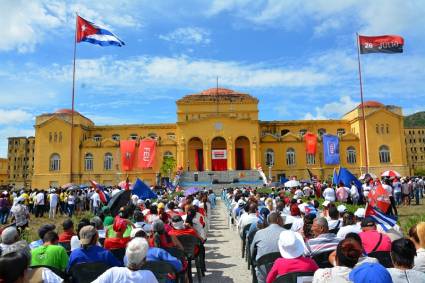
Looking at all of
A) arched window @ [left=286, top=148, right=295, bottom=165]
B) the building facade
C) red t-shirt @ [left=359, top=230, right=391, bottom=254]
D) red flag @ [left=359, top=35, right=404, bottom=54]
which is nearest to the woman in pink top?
red t-shirt @ [left=359, top=230, right=391, bottom=254]

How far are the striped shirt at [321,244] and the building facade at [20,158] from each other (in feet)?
314

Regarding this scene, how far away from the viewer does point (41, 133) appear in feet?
165

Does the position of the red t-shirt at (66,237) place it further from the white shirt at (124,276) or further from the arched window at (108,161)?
the arched window at (108,161)

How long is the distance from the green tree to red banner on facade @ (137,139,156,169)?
199cm

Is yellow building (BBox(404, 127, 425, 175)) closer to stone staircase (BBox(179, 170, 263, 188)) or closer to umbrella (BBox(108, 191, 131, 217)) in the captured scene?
stone staircase (BBox(179, 170, 263, 188))

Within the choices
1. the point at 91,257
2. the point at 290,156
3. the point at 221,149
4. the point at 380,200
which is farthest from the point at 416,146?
the point at 91,257

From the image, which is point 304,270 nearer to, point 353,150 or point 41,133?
point 353,150

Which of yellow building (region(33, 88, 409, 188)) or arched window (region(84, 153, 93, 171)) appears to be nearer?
yellow building (region(33, 88, 409, 188))

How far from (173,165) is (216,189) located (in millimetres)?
10032

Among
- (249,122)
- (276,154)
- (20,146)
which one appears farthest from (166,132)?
(20,146)

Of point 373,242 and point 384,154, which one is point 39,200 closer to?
point 373,242

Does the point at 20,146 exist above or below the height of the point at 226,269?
above

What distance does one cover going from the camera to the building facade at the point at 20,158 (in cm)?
9019

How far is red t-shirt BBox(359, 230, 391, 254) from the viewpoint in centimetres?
541
